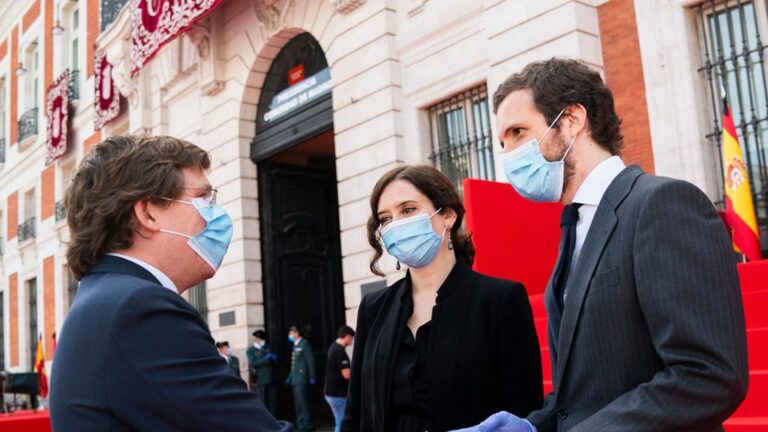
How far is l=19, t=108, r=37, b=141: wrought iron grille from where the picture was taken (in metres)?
25.0

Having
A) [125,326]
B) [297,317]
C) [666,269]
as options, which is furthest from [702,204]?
[297,317]

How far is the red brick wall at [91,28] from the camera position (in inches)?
822

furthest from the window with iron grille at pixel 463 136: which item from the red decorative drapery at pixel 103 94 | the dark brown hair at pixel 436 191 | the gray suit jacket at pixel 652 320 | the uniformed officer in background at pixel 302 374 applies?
the red decorative drapery at pixel 103 94

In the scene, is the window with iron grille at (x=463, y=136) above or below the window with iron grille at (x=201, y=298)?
above

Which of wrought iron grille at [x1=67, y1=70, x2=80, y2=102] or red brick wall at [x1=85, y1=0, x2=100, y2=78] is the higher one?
red brick wall at [x1=85, y1=0, x2=100, y2=78]

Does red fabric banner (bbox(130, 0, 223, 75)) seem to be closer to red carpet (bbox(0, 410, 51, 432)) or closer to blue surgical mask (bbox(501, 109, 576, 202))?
red carpet (bbox(0, 410, 51, 432))

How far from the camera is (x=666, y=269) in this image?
1.79 m

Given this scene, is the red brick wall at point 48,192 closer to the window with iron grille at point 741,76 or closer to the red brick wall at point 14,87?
the red brick wall at point 14,87

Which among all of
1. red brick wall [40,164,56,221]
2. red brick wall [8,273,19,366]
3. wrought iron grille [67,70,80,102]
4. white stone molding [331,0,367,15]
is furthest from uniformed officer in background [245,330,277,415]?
red brick wall [8,273,19,366]

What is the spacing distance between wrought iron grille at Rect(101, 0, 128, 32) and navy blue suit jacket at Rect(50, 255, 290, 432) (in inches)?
700

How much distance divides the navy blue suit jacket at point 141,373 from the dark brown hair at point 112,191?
0.79ft

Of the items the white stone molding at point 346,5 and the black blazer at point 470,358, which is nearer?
the black blazer at point 470,358

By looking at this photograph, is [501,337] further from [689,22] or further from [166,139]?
[689,22]

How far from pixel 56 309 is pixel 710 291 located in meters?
22.7
